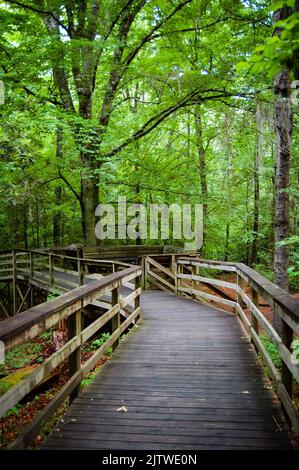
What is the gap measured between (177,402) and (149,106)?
13198 millimetres

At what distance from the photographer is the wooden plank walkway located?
2994 mm

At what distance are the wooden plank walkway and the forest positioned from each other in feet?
7.51

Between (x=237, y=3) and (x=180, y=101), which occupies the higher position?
(x=237, y=3)

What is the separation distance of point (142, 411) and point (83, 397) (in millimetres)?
725

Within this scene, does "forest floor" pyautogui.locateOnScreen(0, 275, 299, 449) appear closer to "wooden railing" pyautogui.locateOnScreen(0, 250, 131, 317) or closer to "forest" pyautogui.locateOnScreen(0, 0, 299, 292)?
"wooden railing" pyautogui.locateOnScreen(0, 250, 131, 317)

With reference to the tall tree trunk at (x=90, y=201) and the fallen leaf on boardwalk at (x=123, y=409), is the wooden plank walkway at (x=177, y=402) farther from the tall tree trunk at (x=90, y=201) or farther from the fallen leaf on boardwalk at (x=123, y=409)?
the tall tree trunk at (x=90, y=201)

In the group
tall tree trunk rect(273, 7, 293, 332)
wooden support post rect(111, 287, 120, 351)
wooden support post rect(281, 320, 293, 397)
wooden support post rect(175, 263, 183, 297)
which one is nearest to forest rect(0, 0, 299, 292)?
tall tree trunk rect(273, 7, 293, 332)

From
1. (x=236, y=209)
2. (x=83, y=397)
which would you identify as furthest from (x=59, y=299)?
(x=236, y=209)

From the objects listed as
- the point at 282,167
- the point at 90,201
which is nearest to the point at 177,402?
the point at 282,167

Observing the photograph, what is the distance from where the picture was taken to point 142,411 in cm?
356

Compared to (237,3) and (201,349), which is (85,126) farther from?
(201,349)

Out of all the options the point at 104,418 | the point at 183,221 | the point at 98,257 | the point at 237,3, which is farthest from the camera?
the point at 183,221

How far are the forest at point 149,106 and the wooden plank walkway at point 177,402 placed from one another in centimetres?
229

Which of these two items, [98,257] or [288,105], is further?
[98,257]
